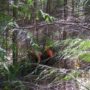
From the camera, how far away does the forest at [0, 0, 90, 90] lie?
2.33 meters

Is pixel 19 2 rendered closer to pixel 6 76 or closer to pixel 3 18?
pixel 3 18

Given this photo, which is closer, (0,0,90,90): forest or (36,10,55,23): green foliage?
(0,0,90,90): forest

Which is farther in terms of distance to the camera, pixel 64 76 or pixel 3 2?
pixel 3 2

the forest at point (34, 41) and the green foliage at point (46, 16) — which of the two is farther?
the green foliage at point (46, 16)

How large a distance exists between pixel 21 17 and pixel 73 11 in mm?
1046

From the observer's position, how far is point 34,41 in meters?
2.43

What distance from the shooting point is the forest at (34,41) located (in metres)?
2.33

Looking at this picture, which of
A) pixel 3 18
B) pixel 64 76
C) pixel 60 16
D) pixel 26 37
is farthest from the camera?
pixel 60 16

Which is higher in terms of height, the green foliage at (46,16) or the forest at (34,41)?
the green foliage at (46,16)

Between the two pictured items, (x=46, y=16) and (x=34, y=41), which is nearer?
(x=34, y=41)

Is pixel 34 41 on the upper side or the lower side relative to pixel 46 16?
lower

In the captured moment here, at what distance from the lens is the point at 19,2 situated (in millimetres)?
2738

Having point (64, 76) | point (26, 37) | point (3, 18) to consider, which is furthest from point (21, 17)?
point (64, 76)

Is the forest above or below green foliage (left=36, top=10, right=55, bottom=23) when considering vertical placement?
below
